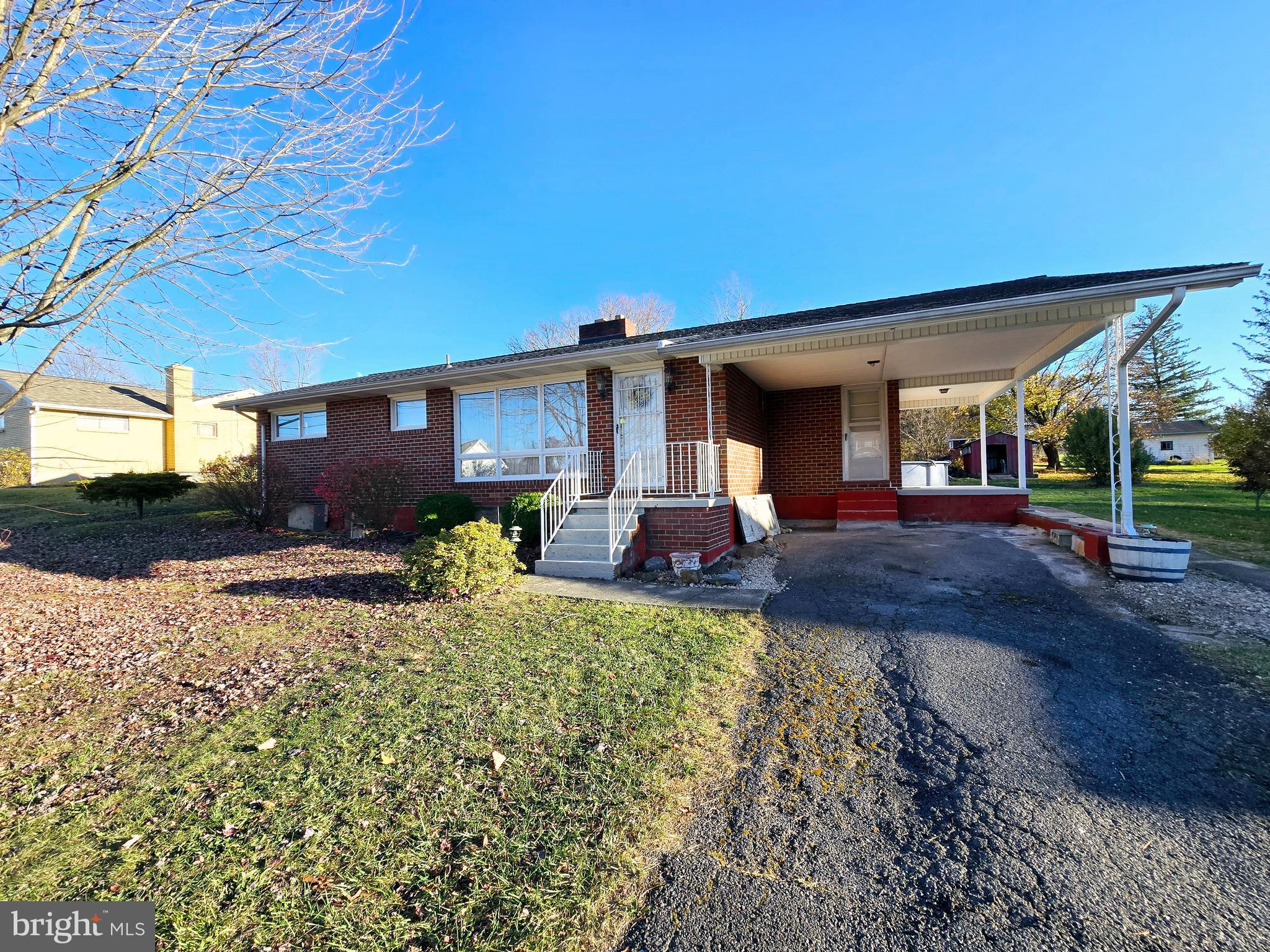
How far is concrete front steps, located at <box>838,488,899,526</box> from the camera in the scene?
10195 millimetres

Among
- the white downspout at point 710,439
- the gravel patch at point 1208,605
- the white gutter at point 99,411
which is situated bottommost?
the gravel patch at point 1208,605

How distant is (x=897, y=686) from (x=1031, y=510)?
28.9 ft

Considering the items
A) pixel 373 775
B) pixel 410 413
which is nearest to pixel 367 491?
pixel 410 413

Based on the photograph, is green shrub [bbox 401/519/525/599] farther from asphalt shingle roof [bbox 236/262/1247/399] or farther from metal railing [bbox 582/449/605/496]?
asphalt shingle roof [bbox 236/262/1247/399]

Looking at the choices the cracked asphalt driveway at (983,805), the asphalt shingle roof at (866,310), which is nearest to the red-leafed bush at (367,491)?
the asphalt shingle roof at (866,310)

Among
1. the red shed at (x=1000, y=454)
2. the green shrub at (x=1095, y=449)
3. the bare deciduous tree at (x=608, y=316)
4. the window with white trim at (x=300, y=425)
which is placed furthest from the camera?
the red shed at (x=1000, y=454)

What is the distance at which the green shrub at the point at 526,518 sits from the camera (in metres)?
7.57

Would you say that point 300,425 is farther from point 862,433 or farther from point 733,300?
point 733,300

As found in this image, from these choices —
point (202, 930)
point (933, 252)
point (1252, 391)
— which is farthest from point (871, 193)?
point (202, 930)

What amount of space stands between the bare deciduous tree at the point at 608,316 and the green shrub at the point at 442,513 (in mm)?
18178

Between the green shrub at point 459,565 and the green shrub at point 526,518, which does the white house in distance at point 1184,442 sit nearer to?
the green shrub at point 526,518

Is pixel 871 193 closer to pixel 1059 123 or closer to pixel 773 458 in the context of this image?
pixel 1059 123

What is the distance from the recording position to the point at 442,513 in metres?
8.51

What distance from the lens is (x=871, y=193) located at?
432 inches
